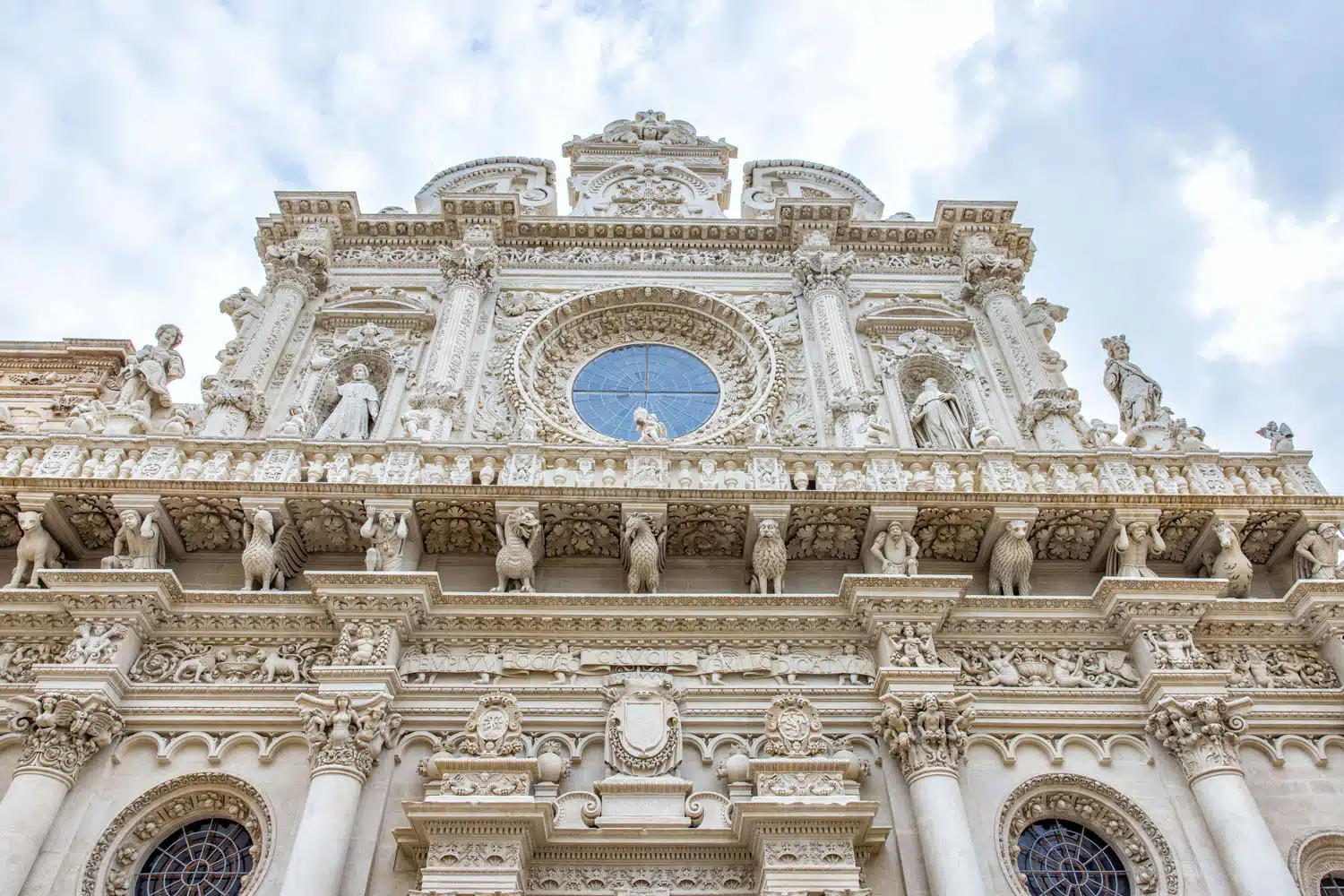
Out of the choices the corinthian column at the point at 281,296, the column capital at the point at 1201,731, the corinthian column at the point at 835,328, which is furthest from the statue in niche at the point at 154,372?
the column capital at the point at 1201,731

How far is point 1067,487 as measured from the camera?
36.8 ft

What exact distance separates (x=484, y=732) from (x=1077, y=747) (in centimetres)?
587

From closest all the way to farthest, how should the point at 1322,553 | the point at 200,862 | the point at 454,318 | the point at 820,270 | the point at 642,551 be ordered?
the point at 200,862
the point at 642,551
the point at 1322,553
the point at 454,318
the point at 820,270

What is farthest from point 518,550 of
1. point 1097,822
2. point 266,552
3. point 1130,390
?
point 1130,390

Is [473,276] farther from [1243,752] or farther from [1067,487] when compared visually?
[1243,752]

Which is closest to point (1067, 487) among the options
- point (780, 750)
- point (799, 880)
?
point (780, 750)

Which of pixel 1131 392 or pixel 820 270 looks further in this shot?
pixel 820 270

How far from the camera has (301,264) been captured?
52.5 ft

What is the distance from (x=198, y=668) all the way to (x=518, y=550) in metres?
3.44

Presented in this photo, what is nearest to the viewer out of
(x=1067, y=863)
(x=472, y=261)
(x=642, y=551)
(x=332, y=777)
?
(x=332, y=777)

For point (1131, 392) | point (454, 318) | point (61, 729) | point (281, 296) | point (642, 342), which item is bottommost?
point (61, 729)

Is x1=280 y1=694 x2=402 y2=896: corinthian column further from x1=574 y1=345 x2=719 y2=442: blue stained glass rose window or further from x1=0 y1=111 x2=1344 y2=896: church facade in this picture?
x1=574 y1=345 x2=719 y2=442: blue stained glass rose window

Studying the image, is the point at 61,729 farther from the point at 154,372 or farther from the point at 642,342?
the point at 642,342

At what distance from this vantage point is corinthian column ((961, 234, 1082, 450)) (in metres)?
13.7
